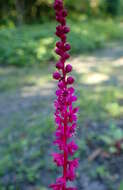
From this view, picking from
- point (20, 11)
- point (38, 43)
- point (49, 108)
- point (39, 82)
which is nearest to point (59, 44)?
point (49, 108)

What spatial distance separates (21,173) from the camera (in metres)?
4.34

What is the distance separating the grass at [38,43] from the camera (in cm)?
1052

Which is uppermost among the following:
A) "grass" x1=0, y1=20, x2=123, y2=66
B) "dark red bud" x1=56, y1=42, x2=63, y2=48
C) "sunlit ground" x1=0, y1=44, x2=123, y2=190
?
"dark red bud" x1=56, y1=42, x2=63, y2=48

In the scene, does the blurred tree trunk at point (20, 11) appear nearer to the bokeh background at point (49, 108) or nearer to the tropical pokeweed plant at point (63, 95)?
the bokeh background at point (49, 108)

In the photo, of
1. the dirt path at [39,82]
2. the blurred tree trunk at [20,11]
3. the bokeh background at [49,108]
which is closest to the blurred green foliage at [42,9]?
the blurred tree trunk at [20,11]

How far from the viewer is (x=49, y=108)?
671cm

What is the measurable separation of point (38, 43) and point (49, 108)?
5147mm

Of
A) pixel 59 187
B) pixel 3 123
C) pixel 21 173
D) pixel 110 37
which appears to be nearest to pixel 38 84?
pixel 3 123

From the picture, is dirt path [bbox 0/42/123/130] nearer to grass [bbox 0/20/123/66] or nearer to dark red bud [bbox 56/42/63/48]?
grass [bbox 0/20/123/66]

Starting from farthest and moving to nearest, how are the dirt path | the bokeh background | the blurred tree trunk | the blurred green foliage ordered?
the blurred green foliage
the blurred tree trunk
the dirt path
the bokeh background

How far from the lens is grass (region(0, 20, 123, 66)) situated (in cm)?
1052

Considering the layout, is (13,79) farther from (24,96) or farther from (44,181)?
(44,181)

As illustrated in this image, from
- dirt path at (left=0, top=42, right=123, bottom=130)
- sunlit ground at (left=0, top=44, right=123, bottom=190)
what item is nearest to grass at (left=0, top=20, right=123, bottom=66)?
sunlit ground at (left=0, top=44, right=123, bottom=190)

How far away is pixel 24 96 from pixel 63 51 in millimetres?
6175
